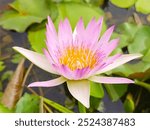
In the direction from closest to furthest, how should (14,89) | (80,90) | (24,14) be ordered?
(80,90), (14,89), (24,14)

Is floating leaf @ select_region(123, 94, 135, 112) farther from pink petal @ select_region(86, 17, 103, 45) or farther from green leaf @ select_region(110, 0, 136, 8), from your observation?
green leaf @ select_region(110, 0, 136, 8)

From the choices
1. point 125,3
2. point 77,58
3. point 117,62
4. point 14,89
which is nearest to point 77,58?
point 77,58

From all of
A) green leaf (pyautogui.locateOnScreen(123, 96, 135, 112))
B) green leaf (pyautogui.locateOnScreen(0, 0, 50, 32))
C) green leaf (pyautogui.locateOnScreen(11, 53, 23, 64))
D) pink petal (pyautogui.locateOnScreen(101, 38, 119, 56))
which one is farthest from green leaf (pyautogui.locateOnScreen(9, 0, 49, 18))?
green leaf (pyautogui.locateOnScreen(123, 96, 135, 112))

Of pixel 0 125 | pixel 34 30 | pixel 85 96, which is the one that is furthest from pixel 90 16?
pixel 0 125

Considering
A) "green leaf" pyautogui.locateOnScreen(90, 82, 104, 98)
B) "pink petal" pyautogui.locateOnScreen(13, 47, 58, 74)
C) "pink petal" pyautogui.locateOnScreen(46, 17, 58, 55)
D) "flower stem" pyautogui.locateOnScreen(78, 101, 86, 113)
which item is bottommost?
"flower stem" pyautogui.locateOnScreen(78, 101, 86, 113)

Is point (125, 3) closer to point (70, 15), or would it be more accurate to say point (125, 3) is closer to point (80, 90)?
point (70, 15)

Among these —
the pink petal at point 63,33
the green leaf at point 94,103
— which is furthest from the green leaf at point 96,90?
the pink petal at point 63,33

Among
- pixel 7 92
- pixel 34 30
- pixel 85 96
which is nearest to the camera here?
pixel 85 96

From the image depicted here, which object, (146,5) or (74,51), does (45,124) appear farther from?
(146,5)
